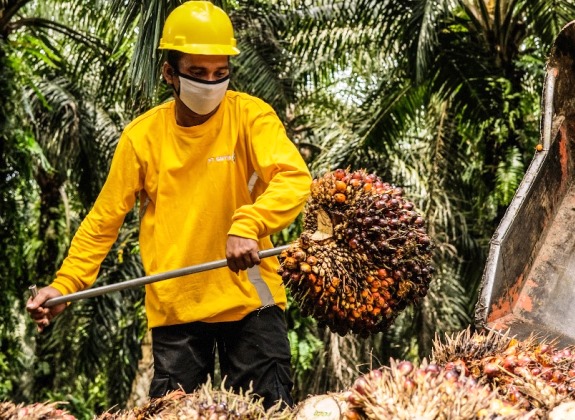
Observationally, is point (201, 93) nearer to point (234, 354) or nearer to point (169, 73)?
point (169, 73)

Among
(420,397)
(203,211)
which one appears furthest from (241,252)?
(420,397)

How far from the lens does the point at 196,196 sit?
3.82 metres

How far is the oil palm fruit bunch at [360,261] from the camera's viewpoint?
3209 millimetres

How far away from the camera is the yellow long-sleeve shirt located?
376 cm

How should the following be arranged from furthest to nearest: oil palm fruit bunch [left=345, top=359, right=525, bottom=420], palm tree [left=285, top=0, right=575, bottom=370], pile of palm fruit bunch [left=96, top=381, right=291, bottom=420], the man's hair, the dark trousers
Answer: palm tree [left=285, top=0, right=575, bottom=370], the man's hair, the dark trousers, pile of palm fruit bunch [left=96, top=381, right=291, bottom=420], oil palm fruit bunch [left=345, top=359, right=525, bottom=420]

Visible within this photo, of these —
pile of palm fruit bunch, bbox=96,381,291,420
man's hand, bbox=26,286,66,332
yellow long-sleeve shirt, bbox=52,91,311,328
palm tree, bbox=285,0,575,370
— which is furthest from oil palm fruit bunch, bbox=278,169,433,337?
palm tree, bbox=285,0,575,370

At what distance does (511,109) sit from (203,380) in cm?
564

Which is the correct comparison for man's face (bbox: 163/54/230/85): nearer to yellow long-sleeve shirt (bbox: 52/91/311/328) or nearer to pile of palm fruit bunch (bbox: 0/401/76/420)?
yellow long-sleeve shirt (bbox: 52/91/311/328)

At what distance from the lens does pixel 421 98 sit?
30.2 feet

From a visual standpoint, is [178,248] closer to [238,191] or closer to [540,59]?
[238,191]

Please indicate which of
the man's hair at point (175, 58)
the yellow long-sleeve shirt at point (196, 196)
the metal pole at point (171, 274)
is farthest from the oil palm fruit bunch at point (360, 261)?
the man's hair at point (175, 58)

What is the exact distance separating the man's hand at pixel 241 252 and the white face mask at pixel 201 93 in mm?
723

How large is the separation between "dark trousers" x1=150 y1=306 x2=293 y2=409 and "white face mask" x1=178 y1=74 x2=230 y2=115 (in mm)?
907

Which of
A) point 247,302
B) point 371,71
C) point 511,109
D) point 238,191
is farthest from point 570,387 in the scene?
point 371,71
